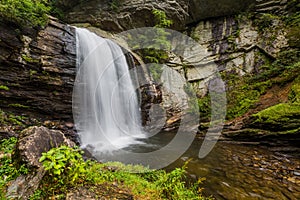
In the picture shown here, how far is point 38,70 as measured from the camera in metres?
5.56

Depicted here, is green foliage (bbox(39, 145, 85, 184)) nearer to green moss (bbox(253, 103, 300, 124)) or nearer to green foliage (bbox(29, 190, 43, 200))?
green foliage (bbox(29, 190, 43, 200))

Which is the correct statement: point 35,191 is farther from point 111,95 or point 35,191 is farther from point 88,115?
point 111,95

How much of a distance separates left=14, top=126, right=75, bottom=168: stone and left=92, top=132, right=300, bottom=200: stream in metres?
2.26

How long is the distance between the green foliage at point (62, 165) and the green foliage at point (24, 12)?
17.0ft

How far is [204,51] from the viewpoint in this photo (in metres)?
11.7

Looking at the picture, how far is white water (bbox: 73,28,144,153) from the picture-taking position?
6.44m

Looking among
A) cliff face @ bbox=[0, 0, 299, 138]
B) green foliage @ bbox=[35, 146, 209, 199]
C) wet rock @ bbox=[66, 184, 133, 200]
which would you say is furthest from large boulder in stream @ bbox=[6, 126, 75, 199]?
cliff face @ bbox=[0, 0, 299, 138]

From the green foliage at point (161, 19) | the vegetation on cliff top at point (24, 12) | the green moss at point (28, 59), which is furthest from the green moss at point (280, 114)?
the vegetation on cliff top at point (24, 12)

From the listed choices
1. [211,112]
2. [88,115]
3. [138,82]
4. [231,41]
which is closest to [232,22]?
[231,41]

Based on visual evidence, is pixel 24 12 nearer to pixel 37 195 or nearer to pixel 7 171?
pixel 7 171

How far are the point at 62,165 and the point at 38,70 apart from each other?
4.77 m

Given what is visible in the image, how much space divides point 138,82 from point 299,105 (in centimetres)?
700

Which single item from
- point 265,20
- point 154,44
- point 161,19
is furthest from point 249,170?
point 265,20

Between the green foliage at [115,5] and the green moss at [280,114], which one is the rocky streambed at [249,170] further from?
the green foliage at [115,5]
